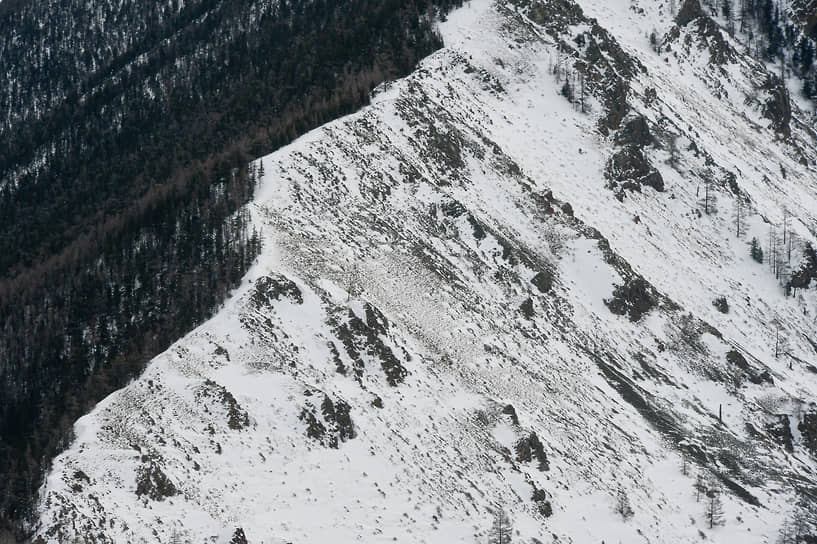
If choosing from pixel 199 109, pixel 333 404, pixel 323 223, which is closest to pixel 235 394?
pixel 333 404

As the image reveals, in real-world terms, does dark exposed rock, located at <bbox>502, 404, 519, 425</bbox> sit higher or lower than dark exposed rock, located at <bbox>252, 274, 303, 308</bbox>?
higher

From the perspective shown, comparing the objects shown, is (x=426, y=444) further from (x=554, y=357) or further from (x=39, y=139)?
(x=39, y=139)

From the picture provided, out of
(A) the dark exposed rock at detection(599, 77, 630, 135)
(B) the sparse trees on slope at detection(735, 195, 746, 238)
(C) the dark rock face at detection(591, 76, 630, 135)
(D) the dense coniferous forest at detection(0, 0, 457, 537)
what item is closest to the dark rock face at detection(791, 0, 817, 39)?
(A) the dark exposed rock at detection(599, 77, 630, 135)

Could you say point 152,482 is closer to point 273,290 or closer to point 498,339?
point 273,290

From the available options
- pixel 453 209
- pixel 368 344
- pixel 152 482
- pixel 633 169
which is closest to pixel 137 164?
pixel 453 209

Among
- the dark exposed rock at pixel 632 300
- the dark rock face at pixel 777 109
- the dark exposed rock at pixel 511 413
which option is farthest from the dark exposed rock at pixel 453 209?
the dark rock face at pixel 777 109

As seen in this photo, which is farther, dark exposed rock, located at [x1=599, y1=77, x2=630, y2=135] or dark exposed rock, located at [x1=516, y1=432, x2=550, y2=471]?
dark exposed rock, located at [x1=599, y1=77, x2=630, y2=135]

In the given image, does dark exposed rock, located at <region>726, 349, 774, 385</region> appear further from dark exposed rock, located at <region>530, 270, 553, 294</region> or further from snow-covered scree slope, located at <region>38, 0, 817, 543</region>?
dark exposed rock, located at <region>530, 270, 553, 294</region>

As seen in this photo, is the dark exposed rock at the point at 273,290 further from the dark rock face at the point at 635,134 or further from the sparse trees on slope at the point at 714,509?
the dark rock face at the point at 635,134
